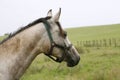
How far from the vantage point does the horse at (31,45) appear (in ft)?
17.3

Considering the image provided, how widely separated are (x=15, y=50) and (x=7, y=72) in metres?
0.38

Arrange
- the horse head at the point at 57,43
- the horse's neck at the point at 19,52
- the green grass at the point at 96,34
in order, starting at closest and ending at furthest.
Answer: the horse's neck at the point at 19,52, the horse head at the point at 57,43, the green grass at the point at 96,34

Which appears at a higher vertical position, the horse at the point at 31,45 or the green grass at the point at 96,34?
the horse at the point at 31,45

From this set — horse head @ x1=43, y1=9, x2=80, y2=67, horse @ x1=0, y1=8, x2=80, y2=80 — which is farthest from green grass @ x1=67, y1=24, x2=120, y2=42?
horse @ x1=0, y1=8, x2=80, y2=80

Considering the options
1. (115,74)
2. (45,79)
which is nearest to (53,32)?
(115,74)

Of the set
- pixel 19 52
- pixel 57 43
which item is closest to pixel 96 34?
pixel 57 43

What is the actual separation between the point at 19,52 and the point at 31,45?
238 mm

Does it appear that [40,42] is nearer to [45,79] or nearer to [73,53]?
[73,53]

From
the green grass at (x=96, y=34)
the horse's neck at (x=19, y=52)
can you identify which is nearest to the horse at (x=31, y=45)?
the horse's neck at (x=19, y=52)

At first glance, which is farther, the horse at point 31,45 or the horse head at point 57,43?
the horse head at point 57,43

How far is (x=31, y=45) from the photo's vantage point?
18.0ft

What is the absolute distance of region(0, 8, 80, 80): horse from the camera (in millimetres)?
5273

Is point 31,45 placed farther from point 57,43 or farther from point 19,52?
point 57,43

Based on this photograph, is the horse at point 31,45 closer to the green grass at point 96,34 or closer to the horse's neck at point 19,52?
Result: the horse's neck at point 19,52
